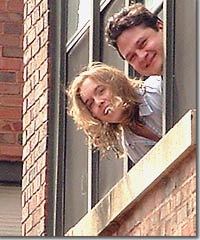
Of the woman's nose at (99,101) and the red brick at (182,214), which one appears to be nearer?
the red brick at (182,214)

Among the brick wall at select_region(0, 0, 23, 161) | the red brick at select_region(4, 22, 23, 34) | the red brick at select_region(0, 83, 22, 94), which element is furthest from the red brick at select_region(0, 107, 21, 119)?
the red brick at select_region(4, 22, 23, 34)

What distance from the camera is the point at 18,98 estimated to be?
13320mm

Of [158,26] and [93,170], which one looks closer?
[158,26]

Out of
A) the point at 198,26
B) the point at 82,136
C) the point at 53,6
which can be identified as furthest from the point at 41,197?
the point at 198,26

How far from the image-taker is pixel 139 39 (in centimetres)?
808

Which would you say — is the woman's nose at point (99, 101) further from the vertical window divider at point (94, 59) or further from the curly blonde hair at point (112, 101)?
the vertical window divider at point (94, 59)

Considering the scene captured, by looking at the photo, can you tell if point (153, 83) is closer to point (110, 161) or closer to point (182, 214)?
point (110, 161)

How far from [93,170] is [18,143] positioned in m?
3.50

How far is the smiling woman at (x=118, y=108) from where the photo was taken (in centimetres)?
798

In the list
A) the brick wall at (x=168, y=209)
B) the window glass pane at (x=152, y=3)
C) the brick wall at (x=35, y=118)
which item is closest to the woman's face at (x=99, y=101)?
the brick wall at (x=168, y=209)

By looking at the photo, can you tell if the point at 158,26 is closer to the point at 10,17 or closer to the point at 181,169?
the point at 181,169

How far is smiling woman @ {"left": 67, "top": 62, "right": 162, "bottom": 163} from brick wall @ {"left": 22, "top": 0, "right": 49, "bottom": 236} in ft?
7.96

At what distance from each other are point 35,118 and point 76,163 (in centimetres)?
96

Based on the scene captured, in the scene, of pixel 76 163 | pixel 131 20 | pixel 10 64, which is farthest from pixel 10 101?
pixel 131 20
